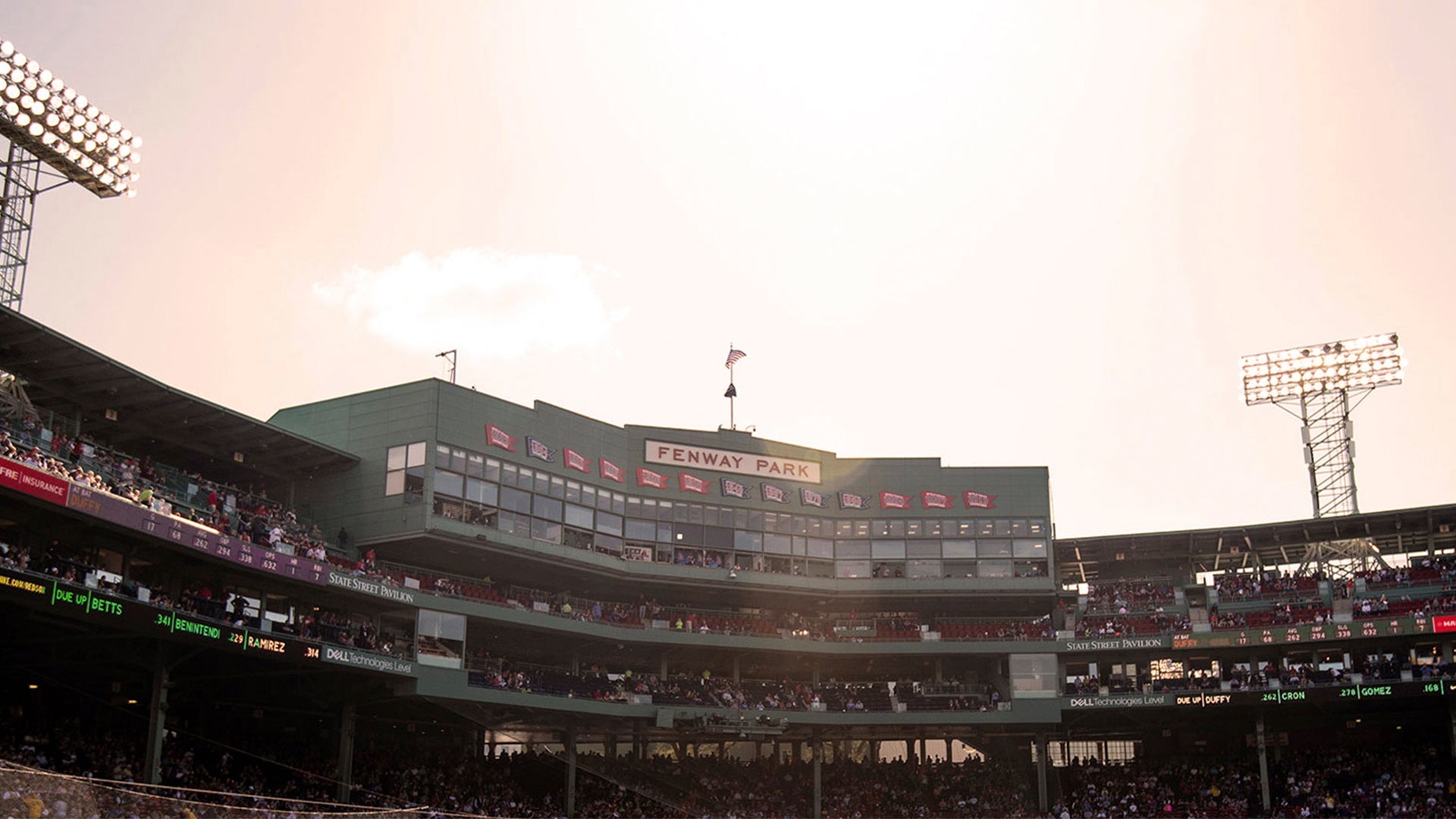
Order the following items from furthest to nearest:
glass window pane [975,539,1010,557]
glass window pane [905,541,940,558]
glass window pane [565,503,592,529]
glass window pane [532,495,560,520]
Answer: glass window pane [905,541,940,558] < glass window pane [975,539,1010,557] < glass window pane [565,503,592,529] < glass window pane [532,495,560,520]

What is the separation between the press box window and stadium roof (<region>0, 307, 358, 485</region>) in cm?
175

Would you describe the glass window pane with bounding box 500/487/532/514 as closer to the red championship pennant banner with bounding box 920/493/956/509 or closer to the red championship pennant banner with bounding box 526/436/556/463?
the red championship pennant banner with bounding box 526/436/556/463

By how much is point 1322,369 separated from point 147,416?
2204 inches

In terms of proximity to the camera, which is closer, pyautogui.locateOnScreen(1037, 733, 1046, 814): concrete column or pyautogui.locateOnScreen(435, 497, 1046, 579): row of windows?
pyautogui.locateOnScreen(1037, 733, 1046, 814): concrete column

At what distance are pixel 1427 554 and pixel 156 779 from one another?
54986 millimetres

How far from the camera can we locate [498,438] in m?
56.2

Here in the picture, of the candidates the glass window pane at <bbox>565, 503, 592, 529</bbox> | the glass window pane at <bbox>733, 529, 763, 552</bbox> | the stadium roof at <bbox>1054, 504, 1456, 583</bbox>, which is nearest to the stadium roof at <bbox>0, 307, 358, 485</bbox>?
the glass window pane at <bbox>565, 503, 592, 529</bbox>

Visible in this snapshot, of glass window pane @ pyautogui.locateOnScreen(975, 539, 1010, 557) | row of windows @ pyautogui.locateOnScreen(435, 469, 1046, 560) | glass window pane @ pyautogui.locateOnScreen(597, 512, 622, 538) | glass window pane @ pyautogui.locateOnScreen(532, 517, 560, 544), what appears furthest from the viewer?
glass window pane @ pyautogui.locateOnScreen(975, 539, 1010, 557)

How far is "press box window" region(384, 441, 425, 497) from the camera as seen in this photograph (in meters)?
53.4

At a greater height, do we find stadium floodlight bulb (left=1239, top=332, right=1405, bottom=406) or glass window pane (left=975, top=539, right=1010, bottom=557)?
stadium floodlight bulb (left=1239, top=332, right=1405, bottom=406)

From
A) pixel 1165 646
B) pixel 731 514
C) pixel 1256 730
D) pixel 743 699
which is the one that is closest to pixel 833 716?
pixel 743 699

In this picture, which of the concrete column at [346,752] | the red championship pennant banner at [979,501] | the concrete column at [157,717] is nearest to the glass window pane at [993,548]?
the red championship pennant banner at [979,501]

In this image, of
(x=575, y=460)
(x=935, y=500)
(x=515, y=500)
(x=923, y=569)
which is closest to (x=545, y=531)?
(x=515, y=500)

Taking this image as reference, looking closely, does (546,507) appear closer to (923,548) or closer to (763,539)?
(763,539)
